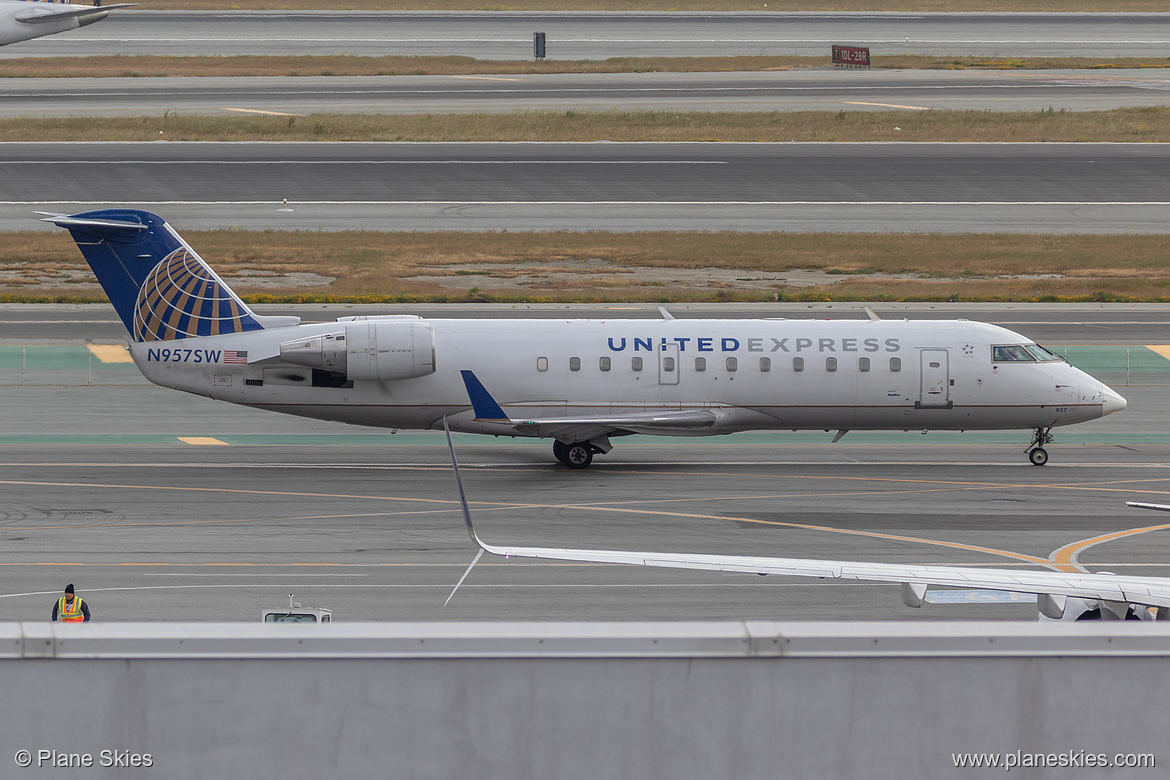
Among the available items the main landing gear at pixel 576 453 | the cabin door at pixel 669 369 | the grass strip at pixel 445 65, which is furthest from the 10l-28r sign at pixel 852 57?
the main landing gear at pixel 576 453

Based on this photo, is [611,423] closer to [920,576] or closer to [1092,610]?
[1092,610]

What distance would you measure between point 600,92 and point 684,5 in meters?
52.5

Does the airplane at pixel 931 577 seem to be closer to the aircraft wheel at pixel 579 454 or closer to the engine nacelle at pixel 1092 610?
the engine nacelle at pixel 1092 610

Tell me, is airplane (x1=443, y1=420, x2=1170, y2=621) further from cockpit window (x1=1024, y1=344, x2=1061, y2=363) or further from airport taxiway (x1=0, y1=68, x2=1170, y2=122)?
airport taxiway (x1=0, y1=68, x2=1170, y2=122)

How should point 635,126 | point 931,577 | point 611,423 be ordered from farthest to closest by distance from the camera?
point 635,126 < point 611,423 < point 931,577

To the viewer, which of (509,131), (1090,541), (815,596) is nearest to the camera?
(815,596)

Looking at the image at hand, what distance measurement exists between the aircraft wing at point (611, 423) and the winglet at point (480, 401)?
168 mm

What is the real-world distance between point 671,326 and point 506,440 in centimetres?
742

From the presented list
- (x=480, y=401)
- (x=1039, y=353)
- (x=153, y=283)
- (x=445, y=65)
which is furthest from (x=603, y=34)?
(x=480, y=401)

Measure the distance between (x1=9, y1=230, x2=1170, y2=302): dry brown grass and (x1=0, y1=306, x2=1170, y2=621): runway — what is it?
1325 cm

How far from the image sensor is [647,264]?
60.1 metres

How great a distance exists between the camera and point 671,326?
34188 mm

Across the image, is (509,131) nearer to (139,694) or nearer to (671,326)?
(671,326)

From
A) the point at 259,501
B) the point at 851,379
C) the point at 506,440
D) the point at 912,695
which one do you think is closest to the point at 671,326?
the point at 851,379
